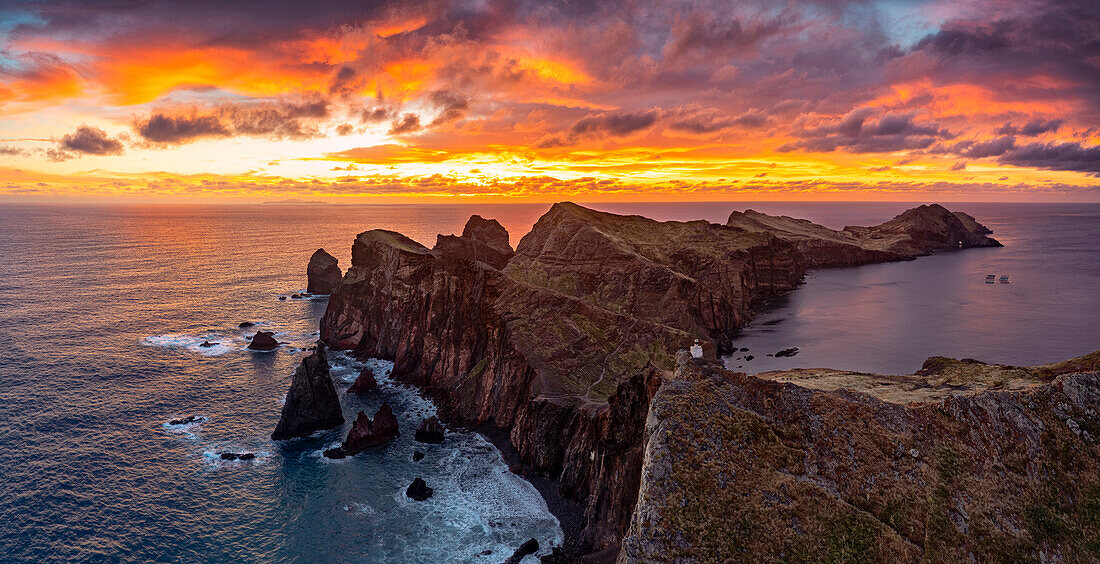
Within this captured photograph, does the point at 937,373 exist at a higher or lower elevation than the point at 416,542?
higher

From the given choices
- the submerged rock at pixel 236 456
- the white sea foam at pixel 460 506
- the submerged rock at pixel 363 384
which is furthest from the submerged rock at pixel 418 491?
the submerged rock at pixel 363 384

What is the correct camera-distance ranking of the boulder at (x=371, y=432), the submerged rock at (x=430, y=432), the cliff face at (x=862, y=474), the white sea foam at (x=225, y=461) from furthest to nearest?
the submerged rock at (x=430, y=432) → the boulder at (x=371, y=432) → the white sea foam at (x=225, y=461) → the cliff face at (x=862, y=474)

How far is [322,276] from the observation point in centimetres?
16500

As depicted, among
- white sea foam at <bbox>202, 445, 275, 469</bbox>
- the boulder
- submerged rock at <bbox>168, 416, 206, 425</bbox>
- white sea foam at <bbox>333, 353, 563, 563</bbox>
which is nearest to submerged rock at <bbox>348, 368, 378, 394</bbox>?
the boulder

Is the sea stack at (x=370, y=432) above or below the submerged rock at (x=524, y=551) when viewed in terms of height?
above

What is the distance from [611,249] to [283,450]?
8305 centimetres

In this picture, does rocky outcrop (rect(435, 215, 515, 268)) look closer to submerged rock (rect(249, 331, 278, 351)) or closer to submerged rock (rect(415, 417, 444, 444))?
submerged rock (rect(249, 331, 278, 351))

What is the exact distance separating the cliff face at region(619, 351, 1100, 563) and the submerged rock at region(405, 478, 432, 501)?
38413 mm

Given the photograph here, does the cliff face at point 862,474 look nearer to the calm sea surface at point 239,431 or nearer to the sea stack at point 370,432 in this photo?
the calm sea surface at point 239,431

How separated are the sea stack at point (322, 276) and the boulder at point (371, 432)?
99916 mm

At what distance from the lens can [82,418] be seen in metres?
76.4

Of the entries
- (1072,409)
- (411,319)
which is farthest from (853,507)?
(411,319)

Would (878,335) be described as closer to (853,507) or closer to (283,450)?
(853,507)

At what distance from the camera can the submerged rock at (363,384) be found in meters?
90.6
